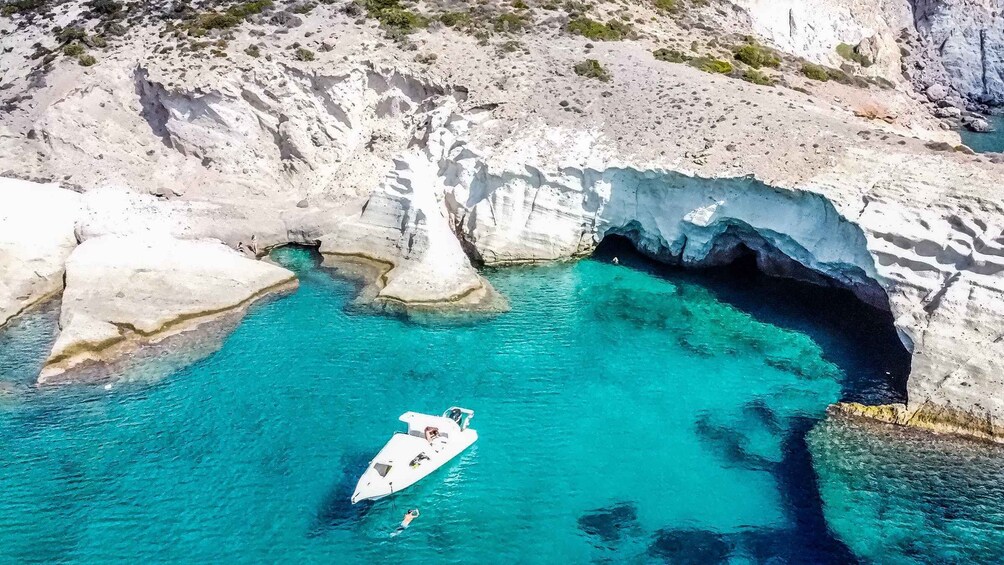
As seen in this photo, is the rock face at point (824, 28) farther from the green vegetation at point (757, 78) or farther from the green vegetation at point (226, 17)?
the green vegetation at point (226, 17)

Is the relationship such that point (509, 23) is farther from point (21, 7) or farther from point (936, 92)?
point (936, 92)

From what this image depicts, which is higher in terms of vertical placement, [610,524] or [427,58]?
[427,58]

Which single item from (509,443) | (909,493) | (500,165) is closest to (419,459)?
(509,443)

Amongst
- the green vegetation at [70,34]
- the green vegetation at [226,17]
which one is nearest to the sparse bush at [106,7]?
the green vegetation at [70,34]

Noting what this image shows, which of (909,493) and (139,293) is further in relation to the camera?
(139,293)

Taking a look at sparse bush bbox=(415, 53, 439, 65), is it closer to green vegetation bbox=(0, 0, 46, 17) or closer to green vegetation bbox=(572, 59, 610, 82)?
green vegetation bbox=(572, 59, 610, 82)

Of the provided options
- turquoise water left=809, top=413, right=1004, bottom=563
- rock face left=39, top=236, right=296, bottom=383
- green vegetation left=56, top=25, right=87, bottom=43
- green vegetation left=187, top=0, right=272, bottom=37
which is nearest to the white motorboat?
turquoise water left=809, top=413, right=1004, bottom=563

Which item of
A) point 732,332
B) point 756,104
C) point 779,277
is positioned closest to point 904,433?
point 732,332
